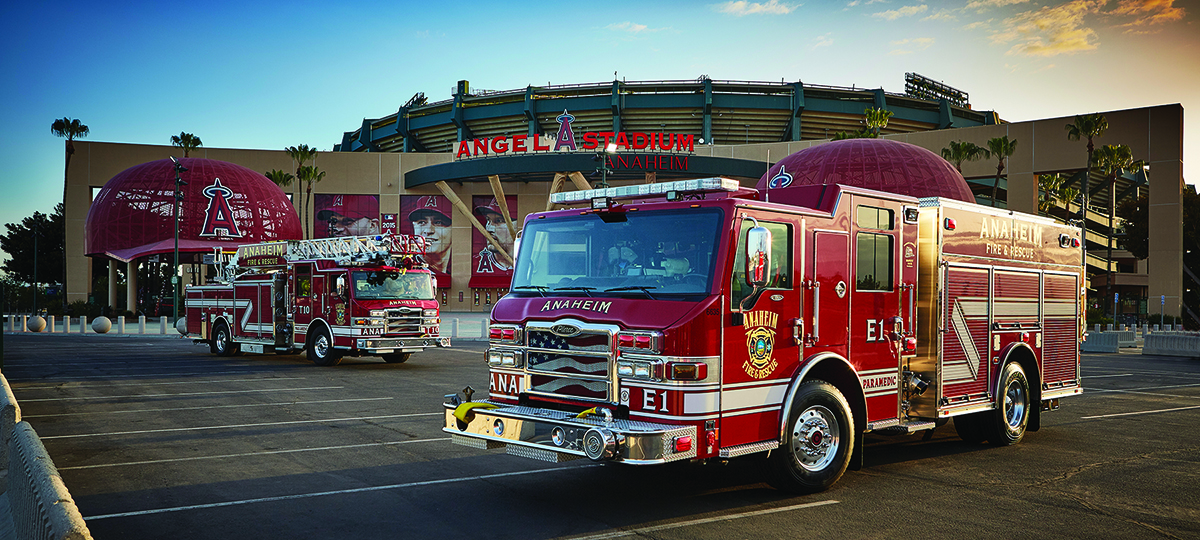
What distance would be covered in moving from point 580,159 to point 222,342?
42024 millimetres

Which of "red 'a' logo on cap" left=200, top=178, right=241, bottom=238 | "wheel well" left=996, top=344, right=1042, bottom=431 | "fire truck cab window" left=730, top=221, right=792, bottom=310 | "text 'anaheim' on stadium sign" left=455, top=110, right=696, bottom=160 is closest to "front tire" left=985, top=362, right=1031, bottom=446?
"wheel well" left=996, top=344, right=1042, bottom=431

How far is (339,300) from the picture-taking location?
72.8ft

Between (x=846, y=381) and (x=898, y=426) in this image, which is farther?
(x=898, y=426)

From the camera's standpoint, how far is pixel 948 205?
9.53 m

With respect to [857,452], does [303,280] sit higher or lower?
higher

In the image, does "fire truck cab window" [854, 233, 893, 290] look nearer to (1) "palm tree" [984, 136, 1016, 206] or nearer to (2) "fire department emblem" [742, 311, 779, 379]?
(2) "fire department emblem" [742, 311, 779, 379]

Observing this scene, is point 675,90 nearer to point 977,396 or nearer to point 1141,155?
point 1141,155

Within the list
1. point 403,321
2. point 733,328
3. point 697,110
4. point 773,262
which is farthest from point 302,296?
point 697,110

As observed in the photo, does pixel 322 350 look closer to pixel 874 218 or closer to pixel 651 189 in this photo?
pixel 651 189

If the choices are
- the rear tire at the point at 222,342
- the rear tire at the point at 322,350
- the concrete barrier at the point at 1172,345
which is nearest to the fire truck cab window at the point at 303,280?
the rear tire at the point at 322,350

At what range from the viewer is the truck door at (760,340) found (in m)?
7.20

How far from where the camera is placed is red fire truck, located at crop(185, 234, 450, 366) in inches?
867

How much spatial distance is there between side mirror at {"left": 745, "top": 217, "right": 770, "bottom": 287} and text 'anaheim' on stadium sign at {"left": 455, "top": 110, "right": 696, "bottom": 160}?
58.0 m

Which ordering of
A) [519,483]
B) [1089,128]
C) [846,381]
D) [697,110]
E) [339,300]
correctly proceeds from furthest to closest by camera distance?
[697,110]
[1089,128]
[339,300]
[519,483]
[846,381]
